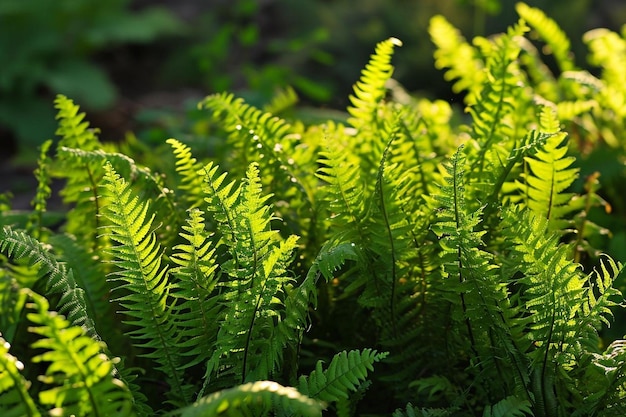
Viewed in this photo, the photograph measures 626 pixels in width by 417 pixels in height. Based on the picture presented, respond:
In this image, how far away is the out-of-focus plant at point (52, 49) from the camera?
554cm

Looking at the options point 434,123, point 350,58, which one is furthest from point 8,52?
point 434,123

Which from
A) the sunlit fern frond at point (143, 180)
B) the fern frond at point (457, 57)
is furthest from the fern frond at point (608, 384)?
the fern frond at point (457, 57)

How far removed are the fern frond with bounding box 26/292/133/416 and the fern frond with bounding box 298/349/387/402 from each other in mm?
288

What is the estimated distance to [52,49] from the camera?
5934 millimetres

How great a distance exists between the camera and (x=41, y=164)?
1.73 m

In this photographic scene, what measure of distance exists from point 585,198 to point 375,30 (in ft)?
13.5

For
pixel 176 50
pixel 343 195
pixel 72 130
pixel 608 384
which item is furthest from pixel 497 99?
pixel 176 50

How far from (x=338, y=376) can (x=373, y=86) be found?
0.81 m

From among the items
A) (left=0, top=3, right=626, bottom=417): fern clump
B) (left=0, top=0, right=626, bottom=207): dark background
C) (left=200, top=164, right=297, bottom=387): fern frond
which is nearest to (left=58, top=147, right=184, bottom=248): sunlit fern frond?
(left=0, top=3, right=626, bottom=417): fern clump

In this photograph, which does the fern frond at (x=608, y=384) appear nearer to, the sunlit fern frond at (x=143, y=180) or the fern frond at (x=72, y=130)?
the sunlit fern frond at (x=143, y=180)

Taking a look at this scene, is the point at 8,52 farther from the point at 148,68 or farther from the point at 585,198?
the point at 585,198

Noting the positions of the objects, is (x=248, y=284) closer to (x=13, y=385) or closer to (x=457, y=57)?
(x=13, y=385)

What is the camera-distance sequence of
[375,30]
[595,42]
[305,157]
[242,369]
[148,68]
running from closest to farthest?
[242,369] < [305,157] < [595,42] < [375,30] < [148,68]

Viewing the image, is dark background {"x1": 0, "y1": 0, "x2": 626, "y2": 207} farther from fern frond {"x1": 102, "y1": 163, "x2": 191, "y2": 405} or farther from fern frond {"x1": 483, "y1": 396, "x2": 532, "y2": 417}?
fern frond {"x1": 483, "y1": 396, "x2": 532, "y2": 417}
